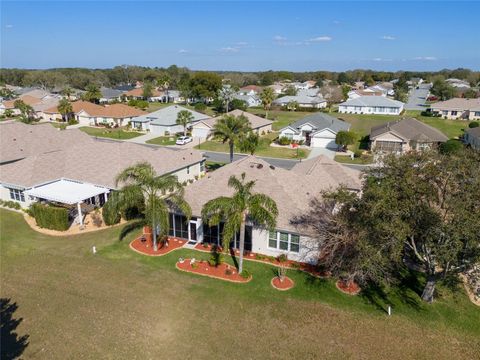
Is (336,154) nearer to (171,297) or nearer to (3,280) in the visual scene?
(171,297)

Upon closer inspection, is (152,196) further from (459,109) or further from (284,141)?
(459,109)

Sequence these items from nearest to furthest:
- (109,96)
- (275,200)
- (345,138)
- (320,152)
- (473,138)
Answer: (275,200)
(345,138)
(473,138)
(320,152)
(109,96)

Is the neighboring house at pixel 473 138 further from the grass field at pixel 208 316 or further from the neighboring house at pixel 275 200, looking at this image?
the grass field at pixel 208 316

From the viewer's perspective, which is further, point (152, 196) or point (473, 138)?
point (473, 138)

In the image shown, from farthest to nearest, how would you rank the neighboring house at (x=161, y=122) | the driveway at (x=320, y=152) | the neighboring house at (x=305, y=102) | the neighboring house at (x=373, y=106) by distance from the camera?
the neighboring house at (x=305, y=102) → the neighboring house at (x=373, y=106) → the neighboring house at (x=161, y=122) → the driveway at (x=320, y=152)

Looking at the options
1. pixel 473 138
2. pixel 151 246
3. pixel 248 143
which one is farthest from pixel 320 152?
pixel 151 246

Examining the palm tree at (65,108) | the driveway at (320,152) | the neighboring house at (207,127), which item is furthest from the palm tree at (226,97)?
the driveway at (320,152)

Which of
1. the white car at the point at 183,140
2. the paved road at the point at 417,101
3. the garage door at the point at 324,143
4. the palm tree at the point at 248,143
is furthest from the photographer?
the paved road at the point at 417,101
